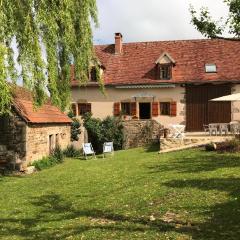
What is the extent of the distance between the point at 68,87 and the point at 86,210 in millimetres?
7641

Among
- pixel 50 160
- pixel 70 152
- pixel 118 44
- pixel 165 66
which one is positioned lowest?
pixel 50 160

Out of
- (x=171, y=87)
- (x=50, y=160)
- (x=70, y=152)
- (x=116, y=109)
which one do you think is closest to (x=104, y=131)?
(x=70, y=152)

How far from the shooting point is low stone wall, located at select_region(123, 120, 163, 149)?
27500mm

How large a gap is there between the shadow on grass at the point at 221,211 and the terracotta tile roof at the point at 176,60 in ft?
60.6

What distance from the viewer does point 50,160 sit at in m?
21.1

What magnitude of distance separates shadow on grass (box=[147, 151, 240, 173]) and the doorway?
41.7ft

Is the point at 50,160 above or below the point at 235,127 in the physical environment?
below

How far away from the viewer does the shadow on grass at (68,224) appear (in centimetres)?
816

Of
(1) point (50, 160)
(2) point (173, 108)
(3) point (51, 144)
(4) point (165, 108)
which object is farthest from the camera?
(4) point (165, 108)

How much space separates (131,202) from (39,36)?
5.79 metres

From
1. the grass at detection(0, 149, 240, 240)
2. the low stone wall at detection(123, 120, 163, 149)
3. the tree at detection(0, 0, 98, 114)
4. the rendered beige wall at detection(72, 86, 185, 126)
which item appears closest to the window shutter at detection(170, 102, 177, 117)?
the rendered beige wall at detection(72, 86, 185, 126)

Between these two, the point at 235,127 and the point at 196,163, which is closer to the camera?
the point at 196,163

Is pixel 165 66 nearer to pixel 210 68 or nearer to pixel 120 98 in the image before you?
pixel 210 68

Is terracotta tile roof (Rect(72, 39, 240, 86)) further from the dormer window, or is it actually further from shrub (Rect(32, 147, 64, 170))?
shrub (Rect(32, 147, 64, 170))
